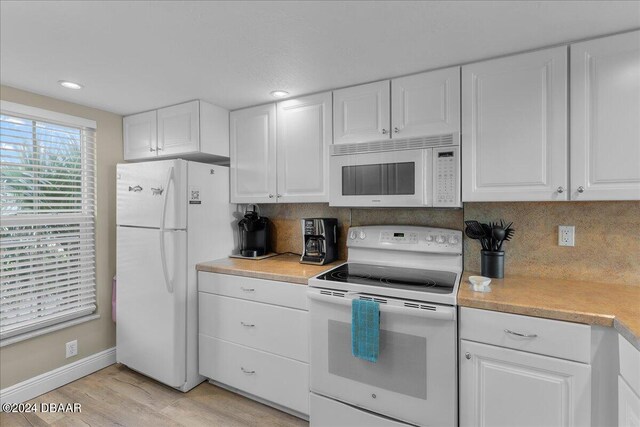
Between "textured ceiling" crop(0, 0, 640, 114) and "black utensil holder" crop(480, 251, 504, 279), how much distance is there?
113 cm

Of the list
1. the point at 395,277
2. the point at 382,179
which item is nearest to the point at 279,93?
the point at 382,179

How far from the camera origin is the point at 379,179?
210cm

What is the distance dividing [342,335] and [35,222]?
2.35 meters

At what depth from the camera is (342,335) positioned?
1.86m

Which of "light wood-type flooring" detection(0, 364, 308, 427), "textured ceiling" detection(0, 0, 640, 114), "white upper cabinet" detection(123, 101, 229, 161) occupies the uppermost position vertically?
"textured ceiling" detection(0, 0, 640, 114)

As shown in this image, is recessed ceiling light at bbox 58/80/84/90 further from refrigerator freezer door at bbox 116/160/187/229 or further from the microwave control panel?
the microwave control panel

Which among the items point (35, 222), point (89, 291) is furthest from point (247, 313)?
point (35, 222)

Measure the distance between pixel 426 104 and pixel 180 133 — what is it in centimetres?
186

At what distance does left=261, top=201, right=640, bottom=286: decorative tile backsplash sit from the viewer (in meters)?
1.78

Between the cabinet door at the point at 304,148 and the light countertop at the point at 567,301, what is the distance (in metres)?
1.19

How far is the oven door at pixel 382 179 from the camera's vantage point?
6.42 feet

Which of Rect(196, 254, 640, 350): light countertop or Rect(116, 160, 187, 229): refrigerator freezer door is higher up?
Rect(116, 160, 187, 229): refrigerator freezer door

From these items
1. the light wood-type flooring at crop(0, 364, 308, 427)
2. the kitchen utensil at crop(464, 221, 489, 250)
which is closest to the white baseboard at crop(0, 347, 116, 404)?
the light wood-type flooring at crop(0, 364, 308, 427)

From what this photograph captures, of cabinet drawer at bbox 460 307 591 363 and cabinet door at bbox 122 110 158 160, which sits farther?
cabinet door at bbox 122 110 158 160
